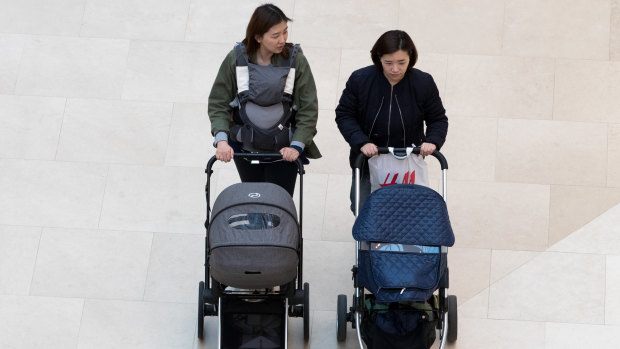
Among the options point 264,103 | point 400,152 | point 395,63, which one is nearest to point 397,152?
point 400,152

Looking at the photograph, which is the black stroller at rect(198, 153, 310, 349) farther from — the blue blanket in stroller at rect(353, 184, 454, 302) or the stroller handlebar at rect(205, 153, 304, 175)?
the blue blanket in stroller at rect(353, 184, 454, 302)

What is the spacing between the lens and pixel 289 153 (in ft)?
15.3

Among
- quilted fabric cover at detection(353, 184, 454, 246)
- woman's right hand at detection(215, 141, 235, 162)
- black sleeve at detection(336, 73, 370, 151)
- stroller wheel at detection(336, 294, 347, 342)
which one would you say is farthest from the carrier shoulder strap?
stroller wheel at detection(336, 294, 347, 342)

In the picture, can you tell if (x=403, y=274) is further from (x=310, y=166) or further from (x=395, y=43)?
(x=310, y=166)

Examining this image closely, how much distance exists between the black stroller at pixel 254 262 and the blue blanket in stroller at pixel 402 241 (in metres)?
0.32

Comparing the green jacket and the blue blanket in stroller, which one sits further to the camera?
the green jacket

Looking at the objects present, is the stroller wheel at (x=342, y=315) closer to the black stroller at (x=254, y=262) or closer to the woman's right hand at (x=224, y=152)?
the black stroller at (x=254, y=262)

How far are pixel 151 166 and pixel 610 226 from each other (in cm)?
250

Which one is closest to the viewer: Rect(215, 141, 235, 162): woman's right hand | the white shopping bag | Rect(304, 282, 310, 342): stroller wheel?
Rect(215, 141, 235, 162): woman's right hand

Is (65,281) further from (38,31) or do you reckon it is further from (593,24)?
(593,24)

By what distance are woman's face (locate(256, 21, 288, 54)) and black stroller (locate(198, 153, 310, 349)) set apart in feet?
1.55

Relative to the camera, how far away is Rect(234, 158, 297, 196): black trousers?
4.88m

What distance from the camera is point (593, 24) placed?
21.0 feet

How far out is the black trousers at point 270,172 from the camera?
192 inches
